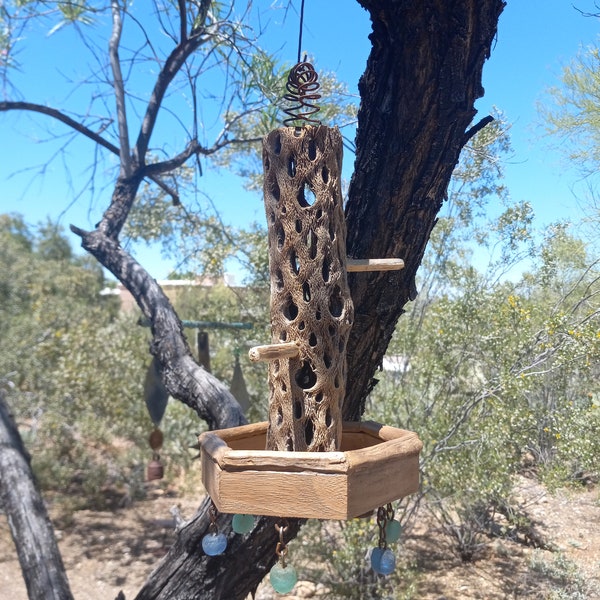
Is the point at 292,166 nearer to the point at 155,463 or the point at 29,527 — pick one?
the point at 29,527

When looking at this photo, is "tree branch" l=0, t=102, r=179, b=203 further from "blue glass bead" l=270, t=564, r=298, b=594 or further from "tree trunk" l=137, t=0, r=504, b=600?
"blue glass bead" l=270, t=564, r=298, b=594

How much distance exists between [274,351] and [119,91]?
8.91 ft

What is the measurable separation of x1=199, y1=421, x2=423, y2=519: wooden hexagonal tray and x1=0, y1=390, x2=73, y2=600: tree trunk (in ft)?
5.48

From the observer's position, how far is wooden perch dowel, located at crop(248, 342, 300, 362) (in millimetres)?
1017

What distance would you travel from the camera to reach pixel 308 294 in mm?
1201

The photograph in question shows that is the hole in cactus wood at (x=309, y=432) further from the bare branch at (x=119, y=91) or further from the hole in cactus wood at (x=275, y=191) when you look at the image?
the bare branch at (x=119, y=91)

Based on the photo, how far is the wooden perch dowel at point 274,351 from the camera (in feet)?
3.34

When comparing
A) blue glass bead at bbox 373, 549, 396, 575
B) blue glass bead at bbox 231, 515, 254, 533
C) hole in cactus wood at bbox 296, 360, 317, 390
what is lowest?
blue glass bead at bbox 373, 549, 396, 575

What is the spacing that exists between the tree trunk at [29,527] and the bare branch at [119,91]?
154 centimetres

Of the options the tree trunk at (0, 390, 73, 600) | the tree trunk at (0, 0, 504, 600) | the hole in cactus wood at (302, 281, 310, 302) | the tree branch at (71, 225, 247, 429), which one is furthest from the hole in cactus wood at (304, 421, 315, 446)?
the tree trunk at (0, 390, 73, 600)

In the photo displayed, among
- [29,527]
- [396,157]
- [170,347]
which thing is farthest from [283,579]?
[29,527]

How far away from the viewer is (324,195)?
3.90 ft

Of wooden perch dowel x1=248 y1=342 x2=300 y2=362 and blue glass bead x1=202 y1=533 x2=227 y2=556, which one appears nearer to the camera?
wooden perch dowel x1=248 y1=342 x2=300 y2=362

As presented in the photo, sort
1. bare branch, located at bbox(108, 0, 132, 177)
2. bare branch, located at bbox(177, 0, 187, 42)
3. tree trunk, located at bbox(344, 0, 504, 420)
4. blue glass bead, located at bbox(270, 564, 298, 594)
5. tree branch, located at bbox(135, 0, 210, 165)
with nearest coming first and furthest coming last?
blue glass bead, located at bbox(270, 564, 298, 594), tree trunk, located at bbox(344, 0, 504, 420), bare branch, located at bbox(177, 0, 187, 42), tree branch, located at bbox(135, 0, 210, 165), bare branch, located at bbox(108, 0, 132, 177)
